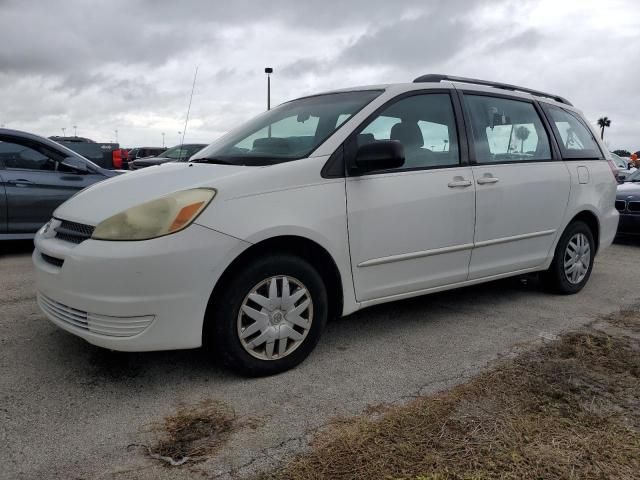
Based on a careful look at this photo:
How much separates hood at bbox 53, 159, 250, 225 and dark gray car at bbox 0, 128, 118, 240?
3.50 metres

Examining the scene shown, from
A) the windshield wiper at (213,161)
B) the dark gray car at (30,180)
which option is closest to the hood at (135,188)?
the windshield wiper at (213,161)

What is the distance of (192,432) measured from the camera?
252 centimetres

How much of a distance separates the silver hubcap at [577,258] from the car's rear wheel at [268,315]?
2.68 metres

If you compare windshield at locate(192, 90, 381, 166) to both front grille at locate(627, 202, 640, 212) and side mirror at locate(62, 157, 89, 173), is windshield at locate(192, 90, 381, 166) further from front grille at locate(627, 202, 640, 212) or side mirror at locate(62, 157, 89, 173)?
front grille at locate(627, 202, 640, 212)

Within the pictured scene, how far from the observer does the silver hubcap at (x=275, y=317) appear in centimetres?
297

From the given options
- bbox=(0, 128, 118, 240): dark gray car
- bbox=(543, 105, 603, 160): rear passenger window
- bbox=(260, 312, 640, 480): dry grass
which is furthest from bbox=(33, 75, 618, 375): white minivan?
bbox=(0, 128, 118, 240): dark gray car

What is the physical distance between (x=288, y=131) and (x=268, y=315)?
53.1 inches

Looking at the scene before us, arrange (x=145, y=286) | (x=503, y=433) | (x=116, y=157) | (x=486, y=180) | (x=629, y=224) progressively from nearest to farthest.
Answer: (x=503, y=433)
(x=145, y=286)
(x=486, y=180)
(x=629, y=224)
(x=116, y=157)

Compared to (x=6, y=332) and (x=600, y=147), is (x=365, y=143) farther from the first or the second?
(x=600, y=147)

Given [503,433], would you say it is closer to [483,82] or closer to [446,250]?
[446,250]

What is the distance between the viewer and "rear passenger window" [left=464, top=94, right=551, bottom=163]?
414 centimetres

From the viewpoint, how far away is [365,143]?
3.46 meters

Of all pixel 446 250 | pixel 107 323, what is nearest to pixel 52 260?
pixel 107 323

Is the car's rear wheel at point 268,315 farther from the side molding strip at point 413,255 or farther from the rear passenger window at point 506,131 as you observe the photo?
the rear passenger window at point 506,131
